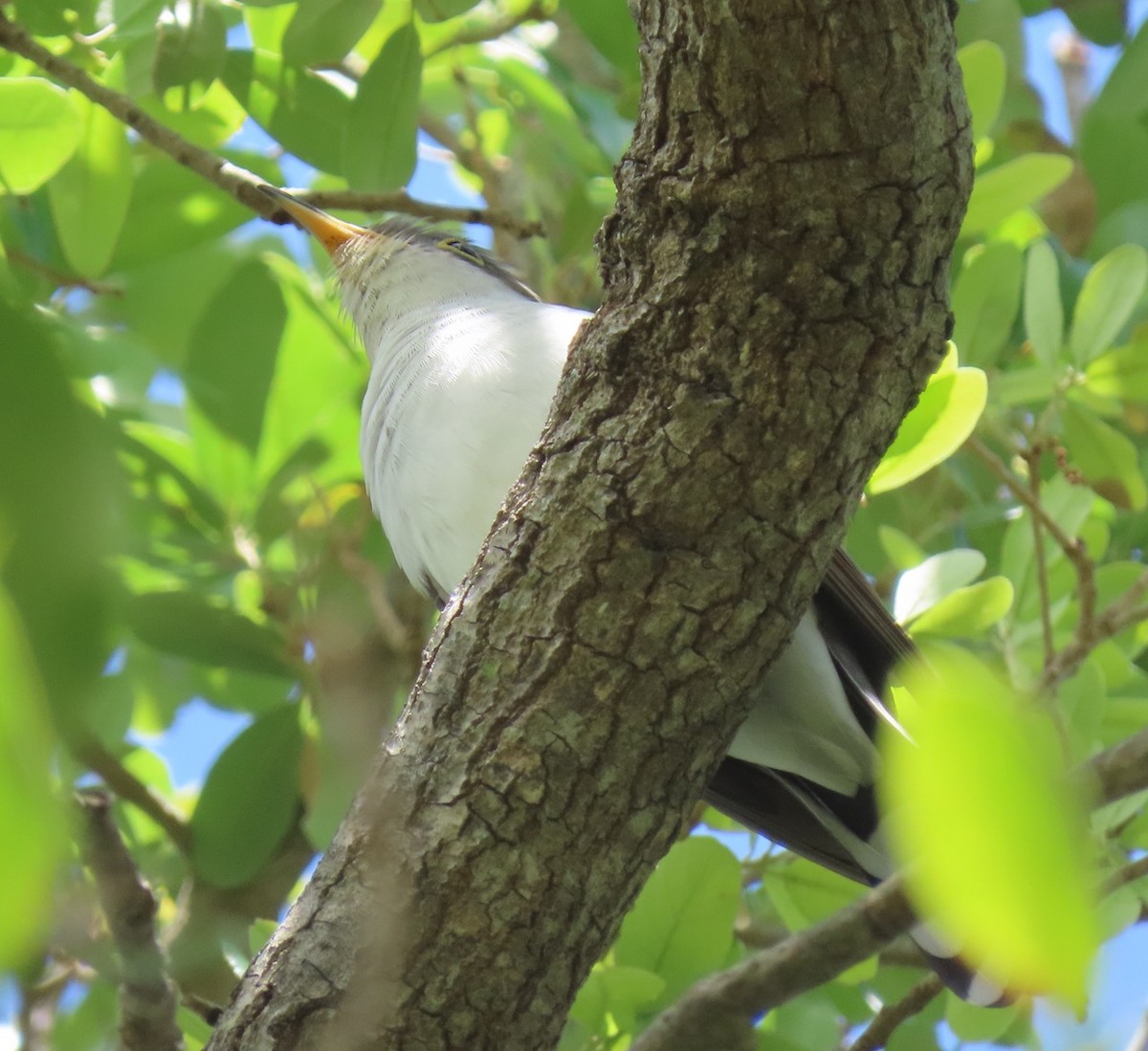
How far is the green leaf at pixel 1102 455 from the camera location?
2.72 meters

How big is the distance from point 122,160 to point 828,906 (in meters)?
2.09

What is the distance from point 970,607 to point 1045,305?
694 millimetres

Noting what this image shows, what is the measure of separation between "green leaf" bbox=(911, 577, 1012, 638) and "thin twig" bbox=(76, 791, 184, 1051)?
1.44 metres

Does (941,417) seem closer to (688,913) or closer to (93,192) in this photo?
(688,913)

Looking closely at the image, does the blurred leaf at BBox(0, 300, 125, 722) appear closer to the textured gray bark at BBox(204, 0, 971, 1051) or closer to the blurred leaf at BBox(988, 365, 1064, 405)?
the textured gray bark at BBox(204, 0, 971, 1051)

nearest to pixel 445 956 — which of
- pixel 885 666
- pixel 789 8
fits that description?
pixel 885 666

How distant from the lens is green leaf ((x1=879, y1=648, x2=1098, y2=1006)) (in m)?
0.39

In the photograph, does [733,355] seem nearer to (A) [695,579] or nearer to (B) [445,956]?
(A) [695,579]

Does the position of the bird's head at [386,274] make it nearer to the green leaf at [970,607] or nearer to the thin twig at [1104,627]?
the green leaf at [970,607]

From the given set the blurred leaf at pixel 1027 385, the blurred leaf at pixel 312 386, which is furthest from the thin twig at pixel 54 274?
the blurred leaf at pixel 1027 385

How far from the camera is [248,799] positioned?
9.70 ft

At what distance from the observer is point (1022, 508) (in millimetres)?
2986

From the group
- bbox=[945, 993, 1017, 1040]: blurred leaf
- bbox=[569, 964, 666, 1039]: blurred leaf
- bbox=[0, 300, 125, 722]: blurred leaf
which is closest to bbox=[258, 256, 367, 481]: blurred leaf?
bbox=[569, 964, 666, 1039]: blurred leaf

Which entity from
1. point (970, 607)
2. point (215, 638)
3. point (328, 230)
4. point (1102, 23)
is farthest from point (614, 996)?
point (1102, 23)
